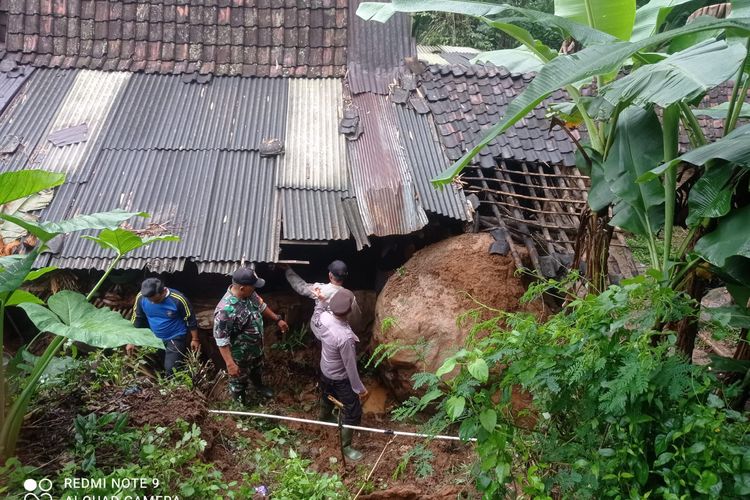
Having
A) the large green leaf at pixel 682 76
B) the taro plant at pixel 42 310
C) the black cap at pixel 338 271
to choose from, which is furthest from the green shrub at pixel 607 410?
the black cap at pixel 338 271

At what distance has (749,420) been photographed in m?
2.73

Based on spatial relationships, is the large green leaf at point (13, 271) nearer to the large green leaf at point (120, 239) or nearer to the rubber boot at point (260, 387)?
the large green leaf at point (120, 239)

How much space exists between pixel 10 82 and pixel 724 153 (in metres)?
7.32

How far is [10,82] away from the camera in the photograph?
696cm

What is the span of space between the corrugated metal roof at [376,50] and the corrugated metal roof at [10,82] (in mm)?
3764

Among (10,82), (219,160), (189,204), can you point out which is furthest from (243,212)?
(10,82)

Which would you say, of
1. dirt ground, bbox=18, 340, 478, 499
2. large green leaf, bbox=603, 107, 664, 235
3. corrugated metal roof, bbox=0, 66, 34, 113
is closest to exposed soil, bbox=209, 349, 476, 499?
dirt ground, bbox=18, 340, 478, 499

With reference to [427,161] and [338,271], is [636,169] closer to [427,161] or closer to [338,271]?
[338,271]

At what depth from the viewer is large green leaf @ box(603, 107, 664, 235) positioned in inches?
132

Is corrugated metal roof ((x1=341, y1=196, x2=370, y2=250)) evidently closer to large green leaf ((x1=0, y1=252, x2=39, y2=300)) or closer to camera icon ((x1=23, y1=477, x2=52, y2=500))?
large green leaf ((x1=0, y1=252, x2=39, y2=300))

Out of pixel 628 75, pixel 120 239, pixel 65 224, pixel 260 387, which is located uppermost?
pixel 628 75

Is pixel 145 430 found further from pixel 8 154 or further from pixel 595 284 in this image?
pixel 8 154

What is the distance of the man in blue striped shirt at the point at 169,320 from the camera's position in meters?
5.25

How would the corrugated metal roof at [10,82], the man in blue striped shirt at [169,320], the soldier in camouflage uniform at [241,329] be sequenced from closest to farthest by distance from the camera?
the soldier in camouflage uniform at [241,329]
the man in blue striped shirt at [169,320]
the corrugated metal roof at [10,82]
